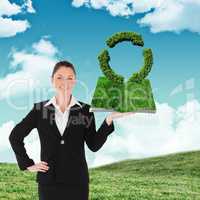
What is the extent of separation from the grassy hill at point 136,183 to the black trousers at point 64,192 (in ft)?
19.3

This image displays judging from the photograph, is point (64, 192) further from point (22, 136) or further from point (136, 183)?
point (136, 183)

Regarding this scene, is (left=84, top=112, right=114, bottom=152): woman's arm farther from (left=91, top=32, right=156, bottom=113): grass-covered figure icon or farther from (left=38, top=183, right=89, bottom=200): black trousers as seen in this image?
(left=38, top=183, right=89, bottom=200): black trousers

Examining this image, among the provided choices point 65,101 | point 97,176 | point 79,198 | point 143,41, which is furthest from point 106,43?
point 97,176

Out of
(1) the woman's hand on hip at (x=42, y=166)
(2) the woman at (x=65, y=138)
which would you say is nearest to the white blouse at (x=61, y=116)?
(2) the woman at (x=65, y=138)

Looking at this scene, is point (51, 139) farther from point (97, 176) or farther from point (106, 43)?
point (97, 176)

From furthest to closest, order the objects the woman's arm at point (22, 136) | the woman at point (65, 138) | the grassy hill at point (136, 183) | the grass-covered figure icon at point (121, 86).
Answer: the grassy hill at point (136, 183) → the woman's arm at point (22, 136) → the woman at point (65, 138) → the grass-covered figure icon at point (121, 86)

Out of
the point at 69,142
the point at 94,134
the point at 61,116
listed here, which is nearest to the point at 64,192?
the point at 69,142

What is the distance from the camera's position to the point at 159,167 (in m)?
19.8

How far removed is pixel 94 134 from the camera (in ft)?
20.4

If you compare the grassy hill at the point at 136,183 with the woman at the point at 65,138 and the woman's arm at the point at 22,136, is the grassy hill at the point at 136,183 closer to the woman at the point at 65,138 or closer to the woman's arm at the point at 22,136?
the woman's arm at the point at 22,136

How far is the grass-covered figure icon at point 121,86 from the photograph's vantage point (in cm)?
592

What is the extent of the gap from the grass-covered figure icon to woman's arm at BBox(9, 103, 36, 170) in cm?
77

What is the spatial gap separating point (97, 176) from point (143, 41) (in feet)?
32.7

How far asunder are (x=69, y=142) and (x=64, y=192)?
0.54 metres
